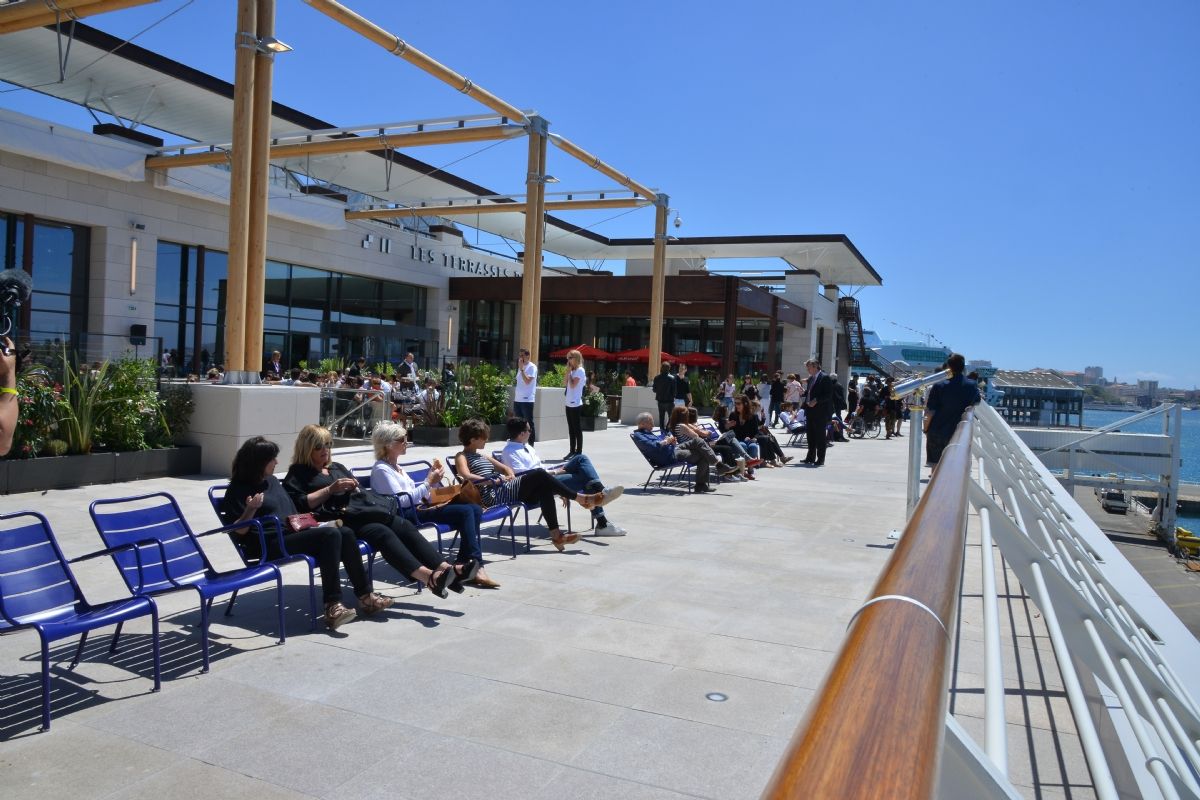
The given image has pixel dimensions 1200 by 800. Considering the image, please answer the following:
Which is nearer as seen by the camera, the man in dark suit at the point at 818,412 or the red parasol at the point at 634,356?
the man in dark suit at the point at 818,412

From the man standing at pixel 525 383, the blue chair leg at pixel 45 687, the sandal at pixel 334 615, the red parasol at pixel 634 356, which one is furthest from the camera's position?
the red parasol at pixel 634 356

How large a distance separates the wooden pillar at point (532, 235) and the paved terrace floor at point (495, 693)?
1027 centimetres

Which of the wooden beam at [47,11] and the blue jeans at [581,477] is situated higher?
the wooden beam at [47,11]

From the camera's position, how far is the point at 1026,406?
28.4m

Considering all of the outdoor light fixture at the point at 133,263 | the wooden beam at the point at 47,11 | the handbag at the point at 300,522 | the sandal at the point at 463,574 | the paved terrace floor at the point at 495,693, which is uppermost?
the wooden beam at the point at 47,11

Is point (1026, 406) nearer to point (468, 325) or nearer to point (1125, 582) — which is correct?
point (468, 325)

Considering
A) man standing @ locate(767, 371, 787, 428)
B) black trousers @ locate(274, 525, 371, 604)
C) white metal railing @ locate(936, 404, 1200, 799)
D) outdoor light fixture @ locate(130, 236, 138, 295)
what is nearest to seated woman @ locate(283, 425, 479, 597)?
black trousers @ locate(274, 525, 371, 604)

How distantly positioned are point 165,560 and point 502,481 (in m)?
2.96

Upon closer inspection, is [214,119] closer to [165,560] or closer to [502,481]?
[502,481]

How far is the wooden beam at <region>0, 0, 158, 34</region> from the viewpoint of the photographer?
11.6 m

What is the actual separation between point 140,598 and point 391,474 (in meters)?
2.28

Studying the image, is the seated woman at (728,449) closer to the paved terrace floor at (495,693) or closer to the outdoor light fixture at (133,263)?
the paved terrace floor at (495,693)

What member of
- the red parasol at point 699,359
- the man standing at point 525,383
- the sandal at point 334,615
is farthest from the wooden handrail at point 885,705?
the red parasol at point 699,359

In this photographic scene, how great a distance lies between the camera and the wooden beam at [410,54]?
12.2 metres
